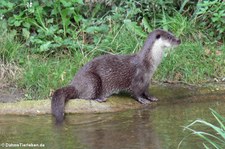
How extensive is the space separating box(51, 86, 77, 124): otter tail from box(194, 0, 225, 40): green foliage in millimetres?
1911

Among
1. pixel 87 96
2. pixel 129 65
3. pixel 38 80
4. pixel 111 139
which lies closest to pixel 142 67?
pixel 129 65

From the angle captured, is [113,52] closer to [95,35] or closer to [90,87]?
[95,35]

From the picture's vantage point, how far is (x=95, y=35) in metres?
6.81

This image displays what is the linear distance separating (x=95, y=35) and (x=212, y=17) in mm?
1268

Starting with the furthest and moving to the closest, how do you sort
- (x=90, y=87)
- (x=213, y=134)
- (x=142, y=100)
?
1. (x=142, y=100)
2. (x=90, y=87)
3. (x=213, y=134)

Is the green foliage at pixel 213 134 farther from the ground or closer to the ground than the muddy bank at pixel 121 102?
farther from the ground

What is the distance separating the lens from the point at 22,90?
231 inches

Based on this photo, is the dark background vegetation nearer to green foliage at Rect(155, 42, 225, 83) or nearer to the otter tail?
green foliage at Rect(155, 42, 225, 83)

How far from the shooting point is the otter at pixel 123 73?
551cm

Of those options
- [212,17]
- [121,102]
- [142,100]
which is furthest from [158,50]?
[212,17]

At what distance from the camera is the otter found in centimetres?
551

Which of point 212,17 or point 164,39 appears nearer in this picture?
point 164,39

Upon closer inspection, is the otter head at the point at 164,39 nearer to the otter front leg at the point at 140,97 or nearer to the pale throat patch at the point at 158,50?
the pale throat patch at the point at 158,50

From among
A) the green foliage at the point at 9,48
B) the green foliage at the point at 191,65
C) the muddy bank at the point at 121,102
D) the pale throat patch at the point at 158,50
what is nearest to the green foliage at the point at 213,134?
the muddy bank at the point at 121,102
